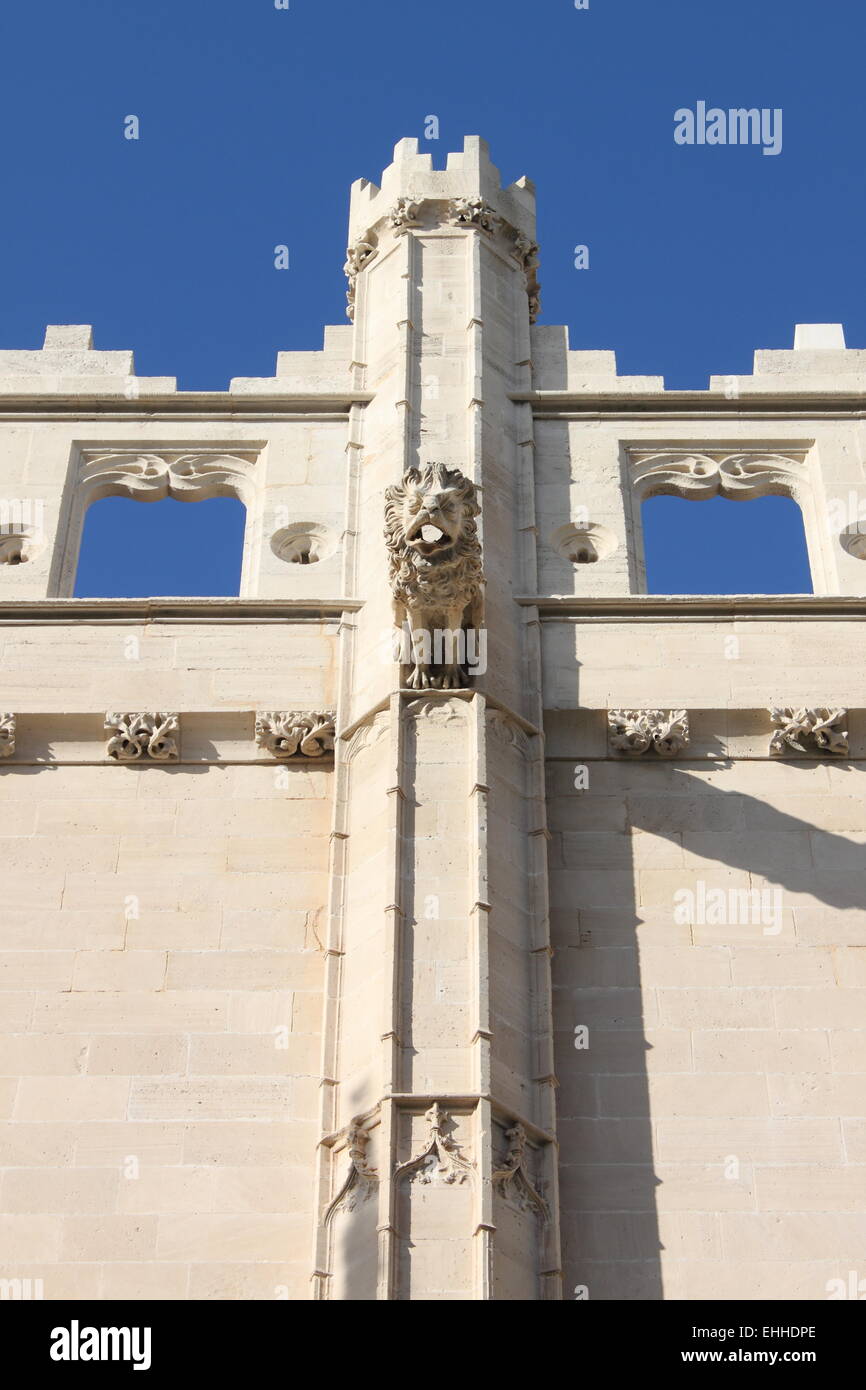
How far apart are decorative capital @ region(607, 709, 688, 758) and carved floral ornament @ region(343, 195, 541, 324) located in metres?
5.66

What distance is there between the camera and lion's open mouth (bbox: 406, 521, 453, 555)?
18.1 m

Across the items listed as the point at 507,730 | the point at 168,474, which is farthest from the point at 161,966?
the point at 168,474

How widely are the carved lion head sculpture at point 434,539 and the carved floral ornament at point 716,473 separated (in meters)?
3.97

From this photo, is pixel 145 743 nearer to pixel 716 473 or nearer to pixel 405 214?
pixel 716 473

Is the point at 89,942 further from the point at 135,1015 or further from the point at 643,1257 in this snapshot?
the point at 643,1257

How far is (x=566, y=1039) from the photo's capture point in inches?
669

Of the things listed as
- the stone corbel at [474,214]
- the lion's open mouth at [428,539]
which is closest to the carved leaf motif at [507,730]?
the lion's open mouth at [428,539]

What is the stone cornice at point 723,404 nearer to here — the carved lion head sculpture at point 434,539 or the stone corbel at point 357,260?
the stone corbel at point 357,260

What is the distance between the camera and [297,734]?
61.9ft

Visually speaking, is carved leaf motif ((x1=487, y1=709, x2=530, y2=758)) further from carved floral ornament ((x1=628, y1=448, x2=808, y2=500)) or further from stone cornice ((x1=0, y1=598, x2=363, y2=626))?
carved floral ornament ((x1=628, y1=448, x2=808, y2=500))

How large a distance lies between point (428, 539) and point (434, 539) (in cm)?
5
